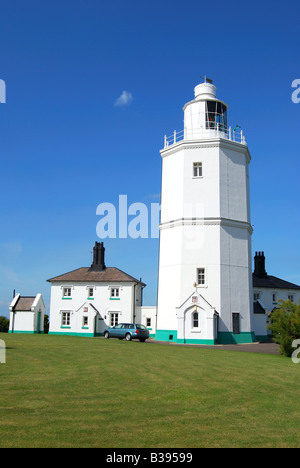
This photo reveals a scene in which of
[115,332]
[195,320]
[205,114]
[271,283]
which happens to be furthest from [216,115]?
[271,283]

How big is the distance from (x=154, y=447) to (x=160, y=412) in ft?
6.63

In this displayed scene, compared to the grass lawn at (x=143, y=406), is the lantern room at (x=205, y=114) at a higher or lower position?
higher

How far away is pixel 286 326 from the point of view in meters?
21.8

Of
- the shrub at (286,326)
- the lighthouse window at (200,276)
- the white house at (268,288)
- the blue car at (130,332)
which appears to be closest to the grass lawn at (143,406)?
the shrub at (286,326)

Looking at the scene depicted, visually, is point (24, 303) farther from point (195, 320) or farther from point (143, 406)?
→ point (143, 406)

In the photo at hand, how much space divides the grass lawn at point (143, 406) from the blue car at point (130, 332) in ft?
59.7

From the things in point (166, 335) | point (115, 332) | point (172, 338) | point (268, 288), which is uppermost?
point (268, 288)

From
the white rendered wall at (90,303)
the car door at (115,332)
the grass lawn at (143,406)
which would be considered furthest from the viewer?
the white rendered wall at (90,303)

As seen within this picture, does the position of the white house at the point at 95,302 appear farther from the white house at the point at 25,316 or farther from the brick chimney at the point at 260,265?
the brick chimney at the point at 260,265

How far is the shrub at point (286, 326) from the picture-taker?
21422 mm

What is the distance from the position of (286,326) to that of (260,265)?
1210 inches

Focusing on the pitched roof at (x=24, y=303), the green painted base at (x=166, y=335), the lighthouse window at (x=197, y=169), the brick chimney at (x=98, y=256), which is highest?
the lighthouse window at (x=197, y=169)

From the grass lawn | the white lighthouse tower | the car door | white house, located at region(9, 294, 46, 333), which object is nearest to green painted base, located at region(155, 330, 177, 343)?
the white lighthouse tower

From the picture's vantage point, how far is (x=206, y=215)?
3425 cm
